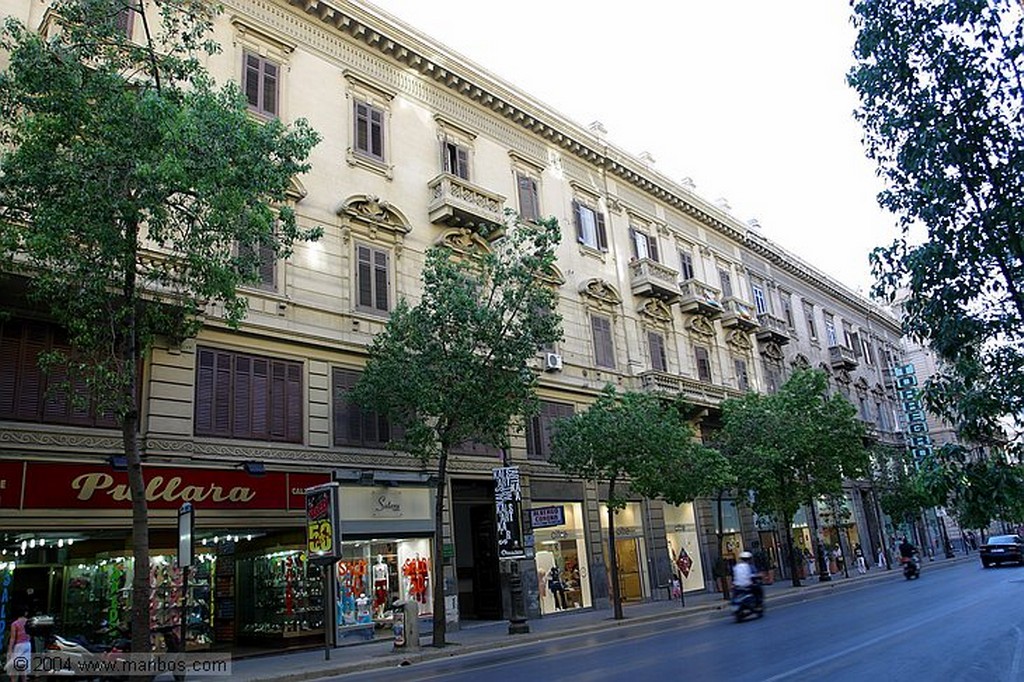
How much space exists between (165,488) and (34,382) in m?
3.33

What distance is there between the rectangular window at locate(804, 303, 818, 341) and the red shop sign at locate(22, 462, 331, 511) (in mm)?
37394

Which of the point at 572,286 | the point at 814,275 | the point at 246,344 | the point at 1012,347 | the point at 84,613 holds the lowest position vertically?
the point at 84,613

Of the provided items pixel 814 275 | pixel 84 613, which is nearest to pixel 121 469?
pixel 84 613

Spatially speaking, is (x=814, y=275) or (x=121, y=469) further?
(x=814, y=275)

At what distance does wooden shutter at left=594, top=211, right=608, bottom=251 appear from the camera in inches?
1240

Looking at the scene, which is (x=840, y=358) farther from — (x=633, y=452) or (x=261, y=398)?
(x=261, y=398)

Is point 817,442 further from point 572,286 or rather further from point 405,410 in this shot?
point 405,410

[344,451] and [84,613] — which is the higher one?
[344,451]

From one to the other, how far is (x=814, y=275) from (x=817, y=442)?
70.3 ft

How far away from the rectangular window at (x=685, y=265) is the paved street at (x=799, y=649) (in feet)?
61.6

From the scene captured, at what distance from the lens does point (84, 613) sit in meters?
16.2

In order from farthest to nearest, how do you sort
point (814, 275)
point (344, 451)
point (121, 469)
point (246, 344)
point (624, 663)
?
point (814, 275) < point (344, 451) < point (246, 344) < point (121, 469) < point (624, 663)

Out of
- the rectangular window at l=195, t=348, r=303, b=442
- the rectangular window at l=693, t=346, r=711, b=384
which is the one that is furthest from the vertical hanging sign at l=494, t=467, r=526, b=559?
the rectangular window at l=693, t=346, r=711, b=384

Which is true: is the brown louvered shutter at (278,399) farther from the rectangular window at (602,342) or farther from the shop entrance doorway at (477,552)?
the rectangular window at (602,342)
